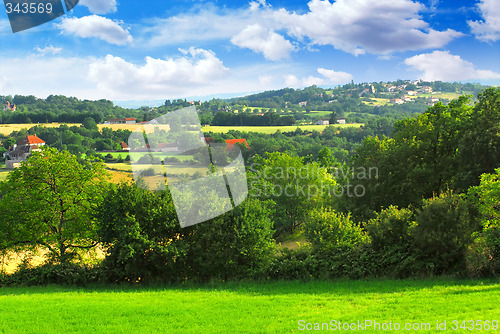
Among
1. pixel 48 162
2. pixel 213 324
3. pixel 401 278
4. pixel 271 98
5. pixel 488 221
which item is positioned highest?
pixel 271 98

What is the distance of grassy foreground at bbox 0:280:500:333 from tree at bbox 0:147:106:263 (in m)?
5.17

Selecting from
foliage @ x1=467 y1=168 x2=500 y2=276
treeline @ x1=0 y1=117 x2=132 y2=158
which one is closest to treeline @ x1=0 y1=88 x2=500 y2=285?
foliage @ x1=467 y1=168 x2=500 y2=276

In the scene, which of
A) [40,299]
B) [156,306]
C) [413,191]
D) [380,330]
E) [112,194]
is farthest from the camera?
[413,191]

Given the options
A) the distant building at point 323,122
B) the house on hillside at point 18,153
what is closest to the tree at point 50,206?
the house on hillside at point 18,153

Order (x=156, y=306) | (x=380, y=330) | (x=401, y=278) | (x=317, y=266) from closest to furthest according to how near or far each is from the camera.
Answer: (x=380, y=330)
(x=156, y=306)
(x=401, y=278)
(x=317, y=266)

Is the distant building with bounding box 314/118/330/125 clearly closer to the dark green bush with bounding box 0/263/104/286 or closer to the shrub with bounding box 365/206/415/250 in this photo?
the shrub with bounding box 365/206/415/250

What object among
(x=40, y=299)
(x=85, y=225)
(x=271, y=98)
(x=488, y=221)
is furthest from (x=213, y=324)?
(x=271, y=98)

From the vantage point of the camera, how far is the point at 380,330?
336 inches

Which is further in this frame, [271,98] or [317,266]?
[271,98]

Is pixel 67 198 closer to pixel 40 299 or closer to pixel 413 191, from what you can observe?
pixel 40 299

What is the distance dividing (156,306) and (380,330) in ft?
21.6

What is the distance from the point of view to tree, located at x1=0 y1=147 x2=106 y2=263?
19438 mm

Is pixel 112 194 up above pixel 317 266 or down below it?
above

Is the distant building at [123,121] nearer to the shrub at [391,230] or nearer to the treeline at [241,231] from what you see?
the treeline at [241,231]
